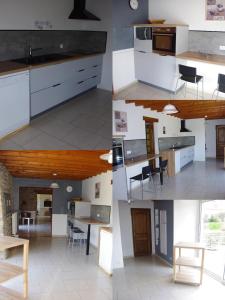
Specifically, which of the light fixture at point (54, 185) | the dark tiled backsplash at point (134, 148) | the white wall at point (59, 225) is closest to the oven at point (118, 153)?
the dark tiled backsplash at point (134, 148)

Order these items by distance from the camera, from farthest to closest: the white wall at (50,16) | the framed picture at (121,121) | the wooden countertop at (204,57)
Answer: the white wall at (50,16) → the framed picture at (121,121) → the wooden countertop at (204,57)

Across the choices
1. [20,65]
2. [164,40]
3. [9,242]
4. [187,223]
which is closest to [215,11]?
[164,40]

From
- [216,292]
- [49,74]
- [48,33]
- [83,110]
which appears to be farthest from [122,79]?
[216,292]

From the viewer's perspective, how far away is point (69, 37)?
2.12 meters

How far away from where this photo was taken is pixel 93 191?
2.25 metres

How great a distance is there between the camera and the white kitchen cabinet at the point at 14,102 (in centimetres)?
207

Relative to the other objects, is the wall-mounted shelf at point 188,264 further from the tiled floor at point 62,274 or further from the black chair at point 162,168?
the tiled floor at point 62,274

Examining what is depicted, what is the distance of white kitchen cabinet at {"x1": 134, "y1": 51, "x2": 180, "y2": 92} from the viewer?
1.72 m

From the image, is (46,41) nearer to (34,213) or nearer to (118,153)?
(118,153)

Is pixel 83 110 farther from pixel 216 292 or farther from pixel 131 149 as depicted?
pixel 216 292

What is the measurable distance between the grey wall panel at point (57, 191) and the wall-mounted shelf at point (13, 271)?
0.61ft

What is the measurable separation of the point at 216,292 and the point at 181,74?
1066 millimetres

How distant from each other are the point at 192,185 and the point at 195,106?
0.36 metres

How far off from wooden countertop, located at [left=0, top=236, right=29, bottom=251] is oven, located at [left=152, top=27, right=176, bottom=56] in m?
1.25
